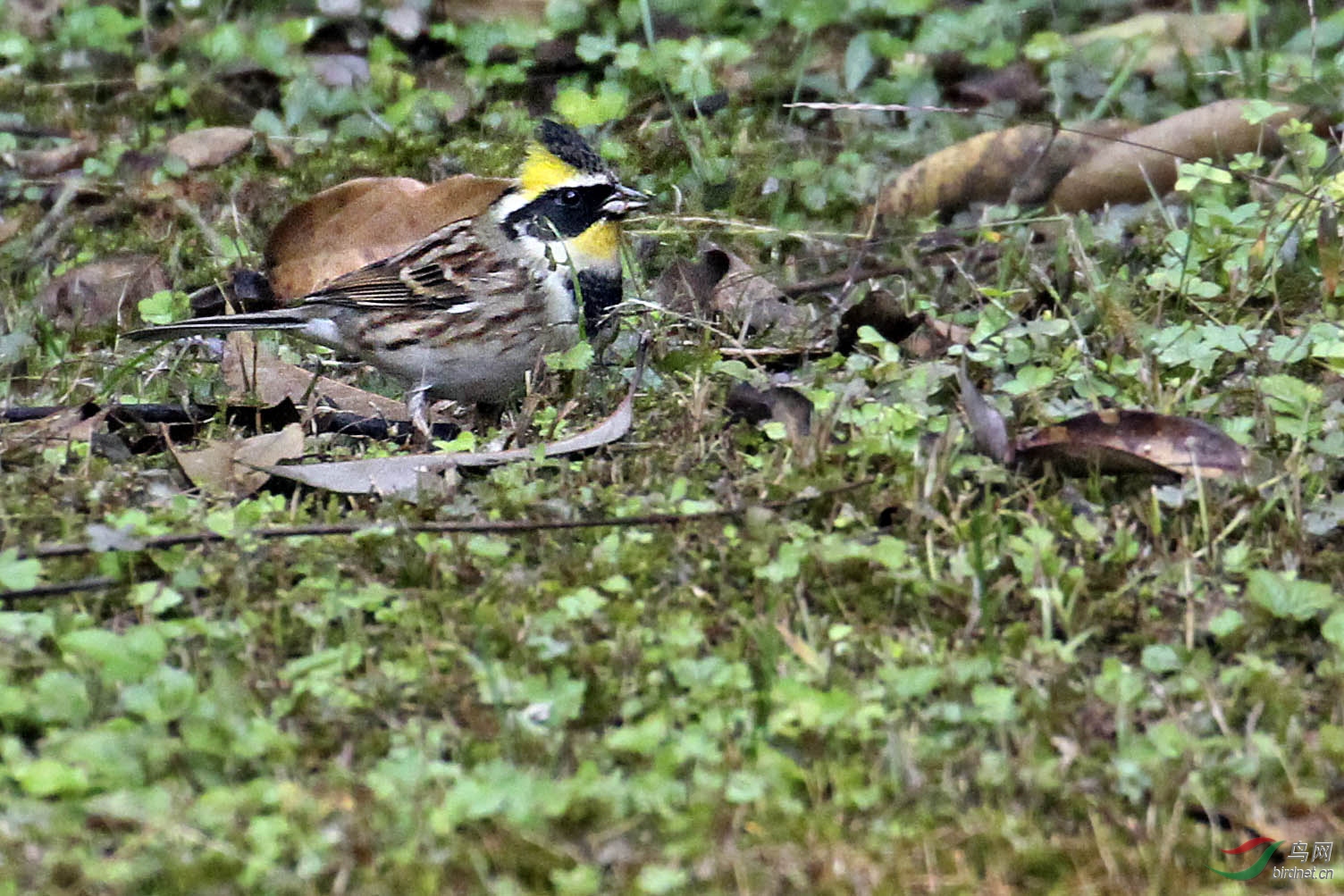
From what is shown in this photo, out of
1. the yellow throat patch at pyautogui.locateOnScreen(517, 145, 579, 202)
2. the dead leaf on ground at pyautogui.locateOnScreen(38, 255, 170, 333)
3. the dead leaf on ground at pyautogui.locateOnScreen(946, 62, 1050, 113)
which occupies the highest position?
the yellow throat patch at pyautogui.locateOnScreen(517, 145, 579, 202)

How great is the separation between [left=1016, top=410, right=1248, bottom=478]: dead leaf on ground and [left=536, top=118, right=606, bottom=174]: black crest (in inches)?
79.4

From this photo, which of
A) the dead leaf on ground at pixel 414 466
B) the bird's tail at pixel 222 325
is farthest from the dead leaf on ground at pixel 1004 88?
the dead leaf on ground at pixel 414 466

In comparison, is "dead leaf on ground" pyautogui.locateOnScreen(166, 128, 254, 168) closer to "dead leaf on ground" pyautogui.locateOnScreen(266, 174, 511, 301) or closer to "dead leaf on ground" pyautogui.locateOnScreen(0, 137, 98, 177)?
"dead leaf on ground" pyautogui.locateOnScreen(0, 137, 98, 177)

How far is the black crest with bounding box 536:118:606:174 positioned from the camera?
5.85 meters

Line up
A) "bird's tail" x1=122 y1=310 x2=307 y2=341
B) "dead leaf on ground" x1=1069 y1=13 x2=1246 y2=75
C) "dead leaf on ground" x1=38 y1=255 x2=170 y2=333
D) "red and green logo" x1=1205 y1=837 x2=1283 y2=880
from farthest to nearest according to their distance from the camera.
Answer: "dead leaf on ground" x1=1069 y1=13 x2=1246 y2=75 < "dead leaf on ground" x1=38 y1=255 x2=170 y2=333 < "bird's tail" x1=122 y1=310 x2=307 y2=341 < "red and green logo" x1=1205 y1=837 x2=1283 y2=880

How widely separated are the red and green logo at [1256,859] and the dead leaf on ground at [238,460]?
101 inches

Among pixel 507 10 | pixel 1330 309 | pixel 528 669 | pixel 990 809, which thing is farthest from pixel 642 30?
pixel 990 809

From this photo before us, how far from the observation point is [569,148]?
230 inches

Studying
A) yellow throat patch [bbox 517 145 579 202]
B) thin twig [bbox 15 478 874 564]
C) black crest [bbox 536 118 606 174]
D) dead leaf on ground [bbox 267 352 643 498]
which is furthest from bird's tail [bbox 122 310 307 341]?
thin twig [bbox 15 478 874 564]

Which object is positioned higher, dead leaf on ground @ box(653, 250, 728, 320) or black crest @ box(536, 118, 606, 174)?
black crest @ box(536, 118, 606, 174)

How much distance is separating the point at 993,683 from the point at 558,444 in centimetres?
156

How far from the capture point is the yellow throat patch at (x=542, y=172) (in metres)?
5.86

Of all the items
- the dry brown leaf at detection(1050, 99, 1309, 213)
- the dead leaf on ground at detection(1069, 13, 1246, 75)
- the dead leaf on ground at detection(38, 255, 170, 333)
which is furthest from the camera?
the dead leaf on ground at detection(1069, 13, 1246, 75)

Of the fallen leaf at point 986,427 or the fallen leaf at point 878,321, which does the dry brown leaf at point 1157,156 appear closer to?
the fallen leaf at point 878,321
